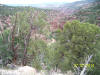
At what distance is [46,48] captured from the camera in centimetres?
607

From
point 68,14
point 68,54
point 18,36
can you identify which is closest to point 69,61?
point 68,54

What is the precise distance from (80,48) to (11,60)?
4395 millimetres

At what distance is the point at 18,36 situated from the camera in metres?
6.43

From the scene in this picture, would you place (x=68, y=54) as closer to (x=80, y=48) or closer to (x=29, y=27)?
(x=80, y=48)

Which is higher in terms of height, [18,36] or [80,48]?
[18,36]

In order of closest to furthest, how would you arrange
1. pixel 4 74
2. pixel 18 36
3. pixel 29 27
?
pixel 4 74
pixel 29 27
pixel 18 36

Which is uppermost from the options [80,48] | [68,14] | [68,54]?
[68,14]

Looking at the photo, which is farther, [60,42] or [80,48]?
[60,42]

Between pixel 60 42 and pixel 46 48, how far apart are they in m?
1.24

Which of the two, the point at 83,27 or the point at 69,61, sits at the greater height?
the point at 83,27

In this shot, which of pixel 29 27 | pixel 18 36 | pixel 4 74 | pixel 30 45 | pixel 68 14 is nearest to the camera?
pixel 4 74

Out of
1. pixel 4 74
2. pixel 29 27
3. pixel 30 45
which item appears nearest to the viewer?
pixel 4 74

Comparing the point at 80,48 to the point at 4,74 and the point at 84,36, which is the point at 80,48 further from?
the point at 4,74

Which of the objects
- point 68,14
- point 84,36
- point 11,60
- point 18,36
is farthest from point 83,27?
point 68,14
